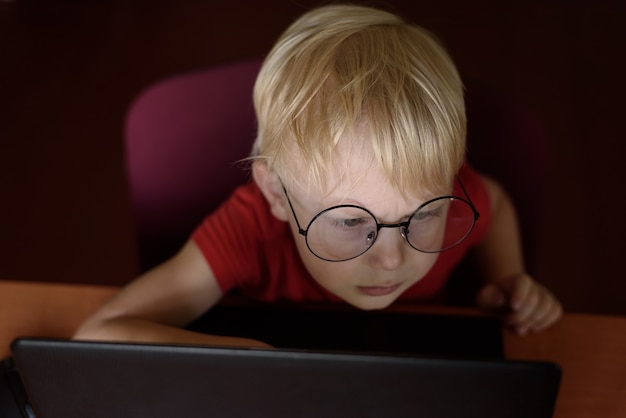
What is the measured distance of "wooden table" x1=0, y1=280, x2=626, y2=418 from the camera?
0.90 m

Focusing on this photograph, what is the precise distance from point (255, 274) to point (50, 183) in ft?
4.12

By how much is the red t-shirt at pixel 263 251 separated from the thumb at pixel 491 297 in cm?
10

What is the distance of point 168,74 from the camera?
2.49m

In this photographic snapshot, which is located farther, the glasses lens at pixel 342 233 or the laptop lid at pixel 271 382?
the glasses lens at pixel 342 233

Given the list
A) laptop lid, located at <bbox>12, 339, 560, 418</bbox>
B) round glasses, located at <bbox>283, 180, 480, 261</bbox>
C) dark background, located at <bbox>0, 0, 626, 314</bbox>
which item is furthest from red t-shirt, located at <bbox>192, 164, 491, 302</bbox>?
dark background, located at <bbox>0, 0, 626, 314</bbox>

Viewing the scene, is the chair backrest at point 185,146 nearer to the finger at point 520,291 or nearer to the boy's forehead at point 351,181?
the boy's forehead at point 351,181

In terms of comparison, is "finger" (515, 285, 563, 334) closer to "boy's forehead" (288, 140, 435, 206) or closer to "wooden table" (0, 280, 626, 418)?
"wooden table" (0, 280, 626, 418)

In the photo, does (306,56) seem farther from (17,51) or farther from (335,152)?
(17,51)

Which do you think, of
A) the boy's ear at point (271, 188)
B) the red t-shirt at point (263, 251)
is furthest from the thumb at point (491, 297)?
the boy's ear at point (271, 188)

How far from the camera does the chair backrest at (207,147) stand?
118cm

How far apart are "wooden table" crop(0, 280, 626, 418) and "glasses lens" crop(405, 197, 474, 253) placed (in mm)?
92

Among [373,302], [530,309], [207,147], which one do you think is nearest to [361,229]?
[373,302]

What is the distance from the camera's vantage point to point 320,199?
3.01 ft

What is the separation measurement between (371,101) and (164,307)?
1.30 feet
